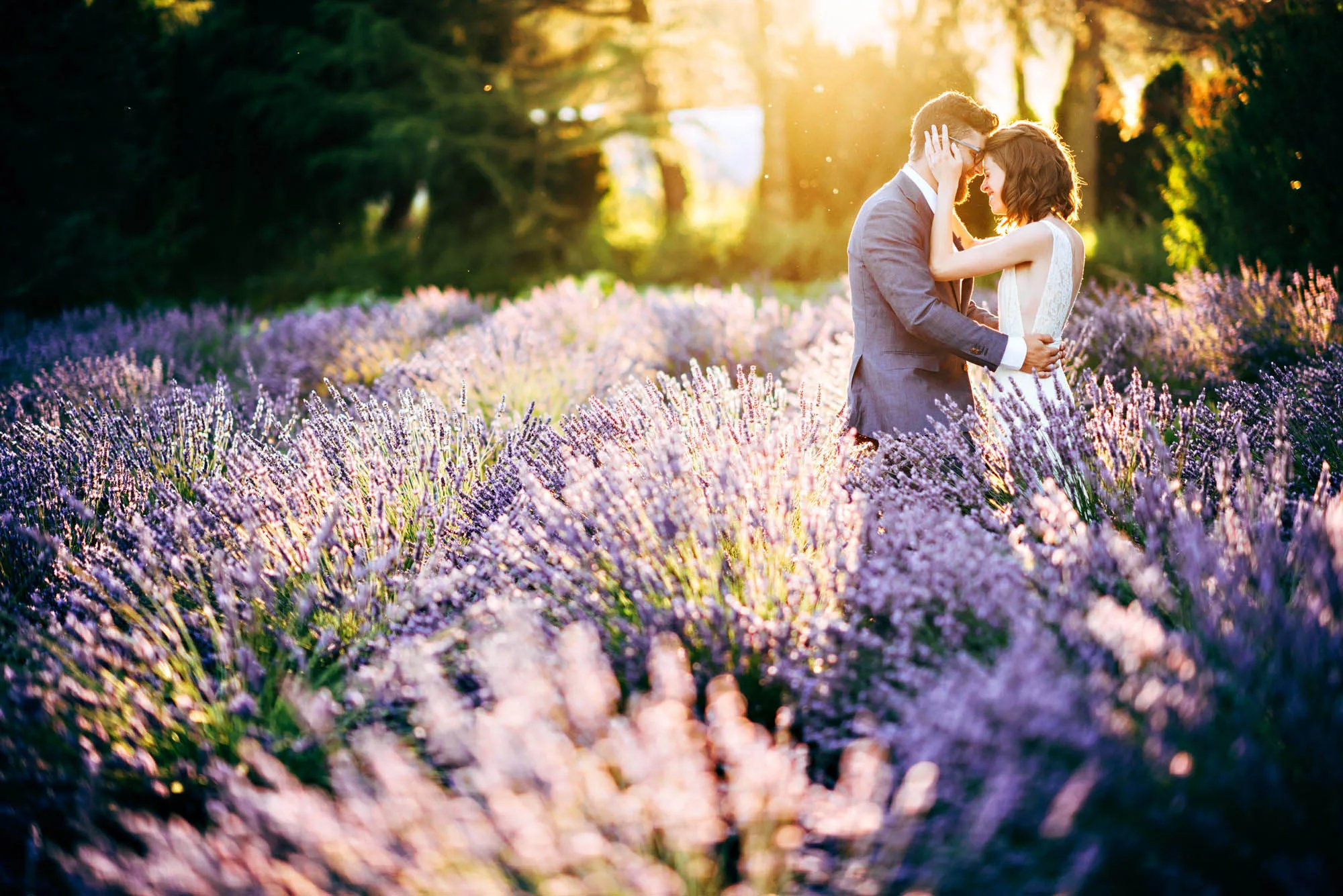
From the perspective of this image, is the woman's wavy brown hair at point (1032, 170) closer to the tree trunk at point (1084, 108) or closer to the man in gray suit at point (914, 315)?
the man in gray suit at point (914, 315)

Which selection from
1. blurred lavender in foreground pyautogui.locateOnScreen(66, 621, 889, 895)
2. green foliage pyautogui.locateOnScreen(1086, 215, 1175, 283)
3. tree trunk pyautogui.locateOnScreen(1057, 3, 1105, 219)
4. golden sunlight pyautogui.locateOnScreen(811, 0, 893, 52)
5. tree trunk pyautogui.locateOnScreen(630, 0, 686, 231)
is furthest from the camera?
tree trunk pyautogui.locateOnScreen(630, 0, 686, 231)

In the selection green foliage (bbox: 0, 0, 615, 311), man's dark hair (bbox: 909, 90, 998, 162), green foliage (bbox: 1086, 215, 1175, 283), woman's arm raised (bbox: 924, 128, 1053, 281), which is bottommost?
green foliage (bbox: 1086, 215, 1175, 283)

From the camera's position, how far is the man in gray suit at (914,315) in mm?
2629

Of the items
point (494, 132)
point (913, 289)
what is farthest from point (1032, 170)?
point (494, 132)

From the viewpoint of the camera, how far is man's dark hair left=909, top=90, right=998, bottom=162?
274 centimetres

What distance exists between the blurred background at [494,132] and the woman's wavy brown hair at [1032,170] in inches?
214

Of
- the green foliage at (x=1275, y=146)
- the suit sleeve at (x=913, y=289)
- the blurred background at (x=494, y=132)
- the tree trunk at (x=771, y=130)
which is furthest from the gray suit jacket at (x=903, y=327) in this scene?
the tree trunk at (x=771, y=130)

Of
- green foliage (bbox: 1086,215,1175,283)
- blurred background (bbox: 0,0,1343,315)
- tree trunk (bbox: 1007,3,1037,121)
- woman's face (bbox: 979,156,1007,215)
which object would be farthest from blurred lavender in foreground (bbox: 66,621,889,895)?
tree trunk (bbox: 1007,3,1037,121)

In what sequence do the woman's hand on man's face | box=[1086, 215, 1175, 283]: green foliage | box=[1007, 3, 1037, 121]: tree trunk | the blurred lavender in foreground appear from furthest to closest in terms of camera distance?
box=[1007, 3, 1037, 121]: tree trunk, box=[1086, 215, 1175, 283]: green foliage, the woman's hand on man's face, the blurred lavender in foreground

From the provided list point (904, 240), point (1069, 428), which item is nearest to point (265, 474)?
point (904, 240)

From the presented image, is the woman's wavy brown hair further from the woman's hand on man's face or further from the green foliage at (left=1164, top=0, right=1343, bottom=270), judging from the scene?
the green foliage at (left=1164, top=0, right=1343, bottom=270)

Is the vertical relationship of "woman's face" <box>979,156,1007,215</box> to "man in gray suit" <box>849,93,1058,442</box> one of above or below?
above

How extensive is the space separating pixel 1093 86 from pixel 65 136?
41.8 ft

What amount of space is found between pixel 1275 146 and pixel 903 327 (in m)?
3.88
